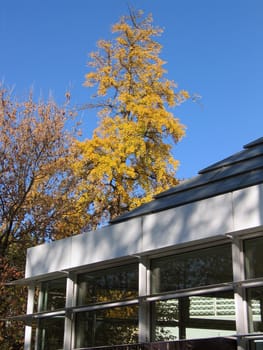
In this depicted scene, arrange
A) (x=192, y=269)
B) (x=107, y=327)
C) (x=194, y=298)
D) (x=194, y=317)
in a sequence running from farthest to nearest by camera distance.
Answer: (x=107, y=327) < (x=192, y=269) < (x=194, y=298) < (x=194, y=317)

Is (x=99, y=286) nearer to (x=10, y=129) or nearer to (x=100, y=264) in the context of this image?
(x=100, y=264)

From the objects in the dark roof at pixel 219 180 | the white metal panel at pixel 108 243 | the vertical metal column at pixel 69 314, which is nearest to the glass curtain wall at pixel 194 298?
the white metal panel at pixel 108 243

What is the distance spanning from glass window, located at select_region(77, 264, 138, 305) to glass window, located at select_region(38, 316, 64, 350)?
28.0 inches

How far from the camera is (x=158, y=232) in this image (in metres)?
9.19

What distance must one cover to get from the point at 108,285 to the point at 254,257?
3207 millimetres

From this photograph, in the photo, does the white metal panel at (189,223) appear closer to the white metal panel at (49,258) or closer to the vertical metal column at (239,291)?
the vertical metal column at (239,291)

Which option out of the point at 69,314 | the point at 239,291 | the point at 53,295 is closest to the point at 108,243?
the point at 69,314

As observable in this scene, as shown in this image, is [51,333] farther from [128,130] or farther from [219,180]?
[128,130]

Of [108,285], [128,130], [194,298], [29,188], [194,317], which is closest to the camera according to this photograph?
[194,317]

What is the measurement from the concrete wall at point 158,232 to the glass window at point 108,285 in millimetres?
332

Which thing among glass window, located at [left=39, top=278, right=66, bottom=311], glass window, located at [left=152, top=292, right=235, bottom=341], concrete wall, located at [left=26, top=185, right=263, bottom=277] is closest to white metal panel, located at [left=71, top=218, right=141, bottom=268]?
concrete wall, located at [left=26, top=185, right=263, bottom=277]

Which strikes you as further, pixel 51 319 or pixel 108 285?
pixel 51 319

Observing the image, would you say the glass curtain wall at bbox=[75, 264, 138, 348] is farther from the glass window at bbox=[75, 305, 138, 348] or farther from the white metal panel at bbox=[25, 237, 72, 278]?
the white metal panel at bbox=[25, 237, 72, 278]

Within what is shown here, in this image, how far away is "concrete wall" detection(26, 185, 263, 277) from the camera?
25.9 ft
